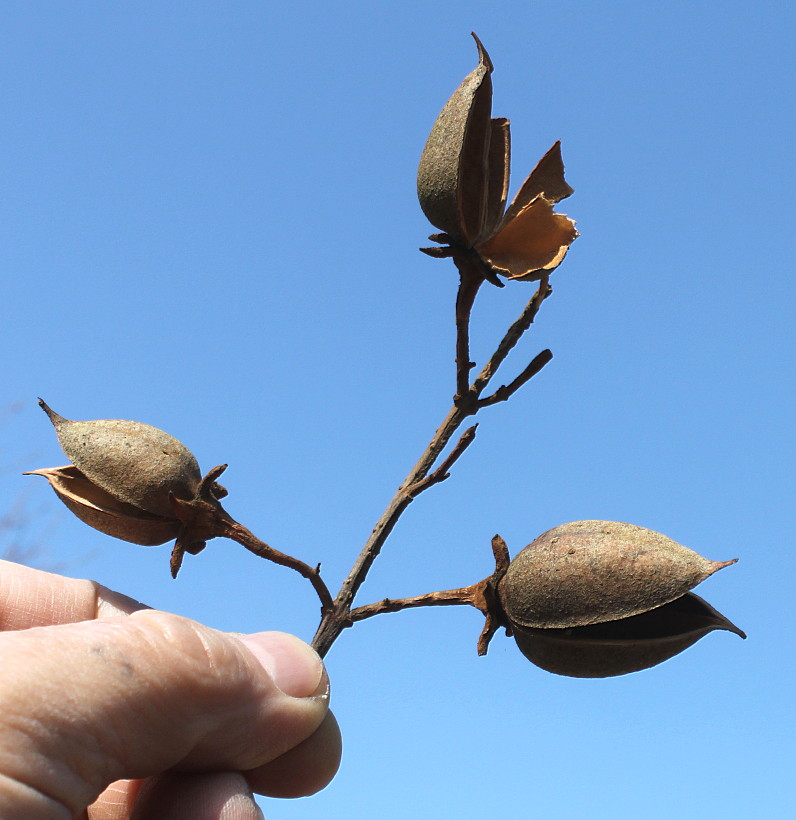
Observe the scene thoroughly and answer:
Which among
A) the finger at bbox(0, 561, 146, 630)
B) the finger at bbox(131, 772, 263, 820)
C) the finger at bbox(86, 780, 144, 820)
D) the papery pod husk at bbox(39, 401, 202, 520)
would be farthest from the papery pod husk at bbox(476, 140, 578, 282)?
the finger at bbox(86, 780, 144, 820)

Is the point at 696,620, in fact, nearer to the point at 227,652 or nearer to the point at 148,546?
the point at 227,652

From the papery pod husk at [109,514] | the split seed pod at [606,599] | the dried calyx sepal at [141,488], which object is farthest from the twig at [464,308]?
the papery pod husk at [109,514]

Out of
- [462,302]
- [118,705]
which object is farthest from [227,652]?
[462,302]

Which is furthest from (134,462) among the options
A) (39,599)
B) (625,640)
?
(625,640)

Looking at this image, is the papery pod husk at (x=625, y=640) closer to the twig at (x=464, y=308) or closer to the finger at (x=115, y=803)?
the twig at (x=464, y=308)

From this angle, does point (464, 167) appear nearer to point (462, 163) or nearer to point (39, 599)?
point (462, 163)

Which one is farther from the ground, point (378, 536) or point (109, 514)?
point (378, 536)

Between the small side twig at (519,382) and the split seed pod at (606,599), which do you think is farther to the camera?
the small side twig at (519,382)
